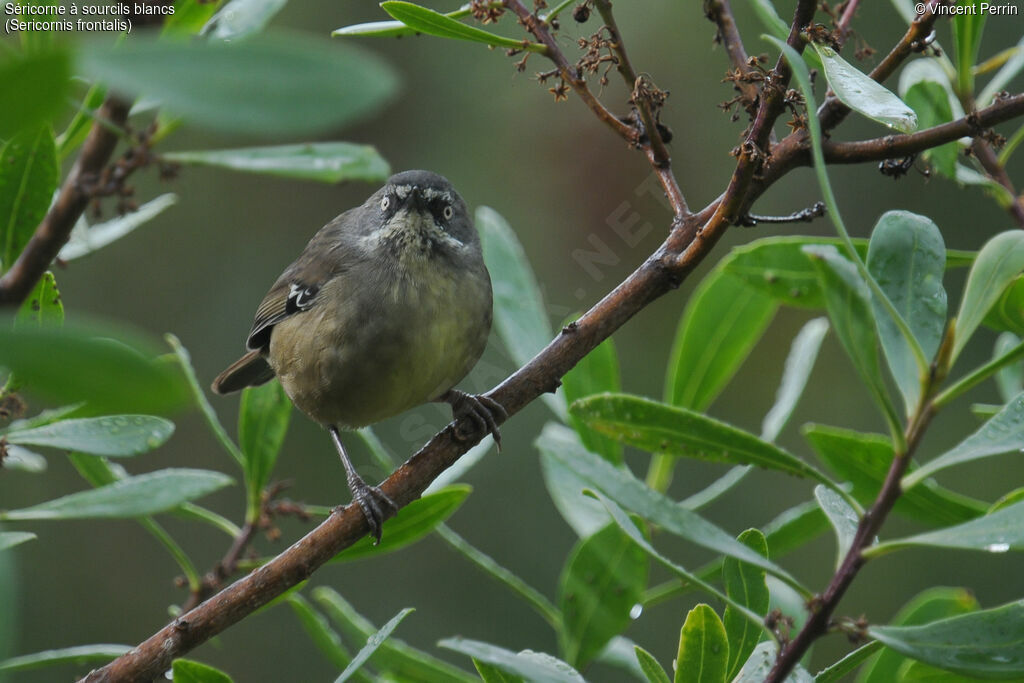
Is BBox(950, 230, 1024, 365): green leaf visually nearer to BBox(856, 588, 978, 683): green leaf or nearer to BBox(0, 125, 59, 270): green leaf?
BBox(856, 588, 978, 683): green leaf

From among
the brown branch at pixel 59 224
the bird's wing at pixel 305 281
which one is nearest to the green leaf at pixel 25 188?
the brown branch at pixel 59 224

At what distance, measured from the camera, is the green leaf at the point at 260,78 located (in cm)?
69

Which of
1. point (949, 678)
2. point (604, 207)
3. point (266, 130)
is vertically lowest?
point (949, 678)

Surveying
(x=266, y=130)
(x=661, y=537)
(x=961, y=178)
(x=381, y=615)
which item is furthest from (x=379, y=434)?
(x=266, y=130)

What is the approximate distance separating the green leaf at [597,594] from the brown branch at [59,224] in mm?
1379

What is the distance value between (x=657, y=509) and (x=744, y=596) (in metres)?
0.39

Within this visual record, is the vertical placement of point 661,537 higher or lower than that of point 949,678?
lower

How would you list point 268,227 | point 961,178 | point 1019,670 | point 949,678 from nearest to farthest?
point 1019,670, point 949,678, point 961,178, point 268,227

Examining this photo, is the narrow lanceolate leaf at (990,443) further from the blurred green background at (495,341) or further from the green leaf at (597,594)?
the blurred green background at (495,341)

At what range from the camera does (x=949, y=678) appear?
2.05 m

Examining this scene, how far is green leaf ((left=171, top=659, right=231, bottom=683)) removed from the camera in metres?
1.91

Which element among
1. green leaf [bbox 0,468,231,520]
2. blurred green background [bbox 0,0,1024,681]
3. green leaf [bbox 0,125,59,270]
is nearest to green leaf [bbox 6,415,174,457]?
green leaf [bbox 0,468,231,520]

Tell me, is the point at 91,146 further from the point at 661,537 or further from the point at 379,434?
the point at 661,537

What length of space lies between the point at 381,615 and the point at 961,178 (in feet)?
14.1
